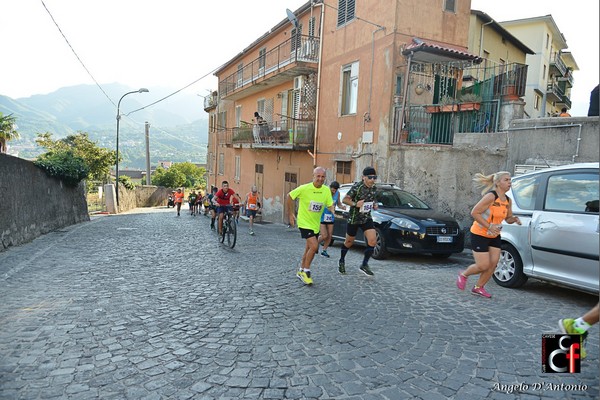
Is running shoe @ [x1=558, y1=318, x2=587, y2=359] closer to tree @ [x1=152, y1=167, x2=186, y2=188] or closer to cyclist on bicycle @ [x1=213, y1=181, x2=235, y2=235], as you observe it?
cyclist on bicycle @ [x1=213, y1=181, x2=235, y2=235]

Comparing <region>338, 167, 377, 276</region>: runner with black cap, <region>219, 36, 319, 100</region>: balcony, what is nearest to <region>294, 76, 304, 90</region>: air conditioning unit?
<region>219, 36, 319, 100</region>: balcony

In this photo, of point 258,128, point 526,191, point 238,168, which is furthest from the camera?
point 238,168

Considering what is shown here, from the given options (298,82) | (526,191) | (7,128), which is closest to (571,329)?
(526,191)

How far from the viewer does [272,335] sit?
167 inches

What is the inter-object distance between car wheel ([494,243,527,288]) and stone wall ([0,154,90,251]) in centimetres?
968

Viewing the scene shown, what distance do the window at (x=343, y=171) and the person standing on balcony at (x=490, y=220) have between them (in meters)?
10.2

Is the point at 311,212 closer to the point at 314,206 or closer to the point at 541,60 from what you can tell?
the point at 314,206

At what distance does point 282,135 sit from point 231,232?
1033cm

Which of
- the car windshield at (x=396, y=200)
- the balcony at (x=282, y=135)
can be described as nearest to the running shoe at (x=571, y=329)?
the car windshield at (x=396, y=200)

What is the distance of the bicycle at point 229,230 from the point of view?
10.3 meters

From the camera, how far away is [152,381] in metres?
3.33

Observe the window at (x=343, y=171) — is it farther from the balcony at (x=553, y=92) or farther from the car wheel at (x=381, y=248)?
the balcony at (x=553, y=92)

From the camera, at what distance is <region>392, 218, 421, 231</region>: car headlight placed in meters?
8.37

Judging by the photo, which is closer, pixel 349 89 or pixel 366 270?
pixel 366 270
